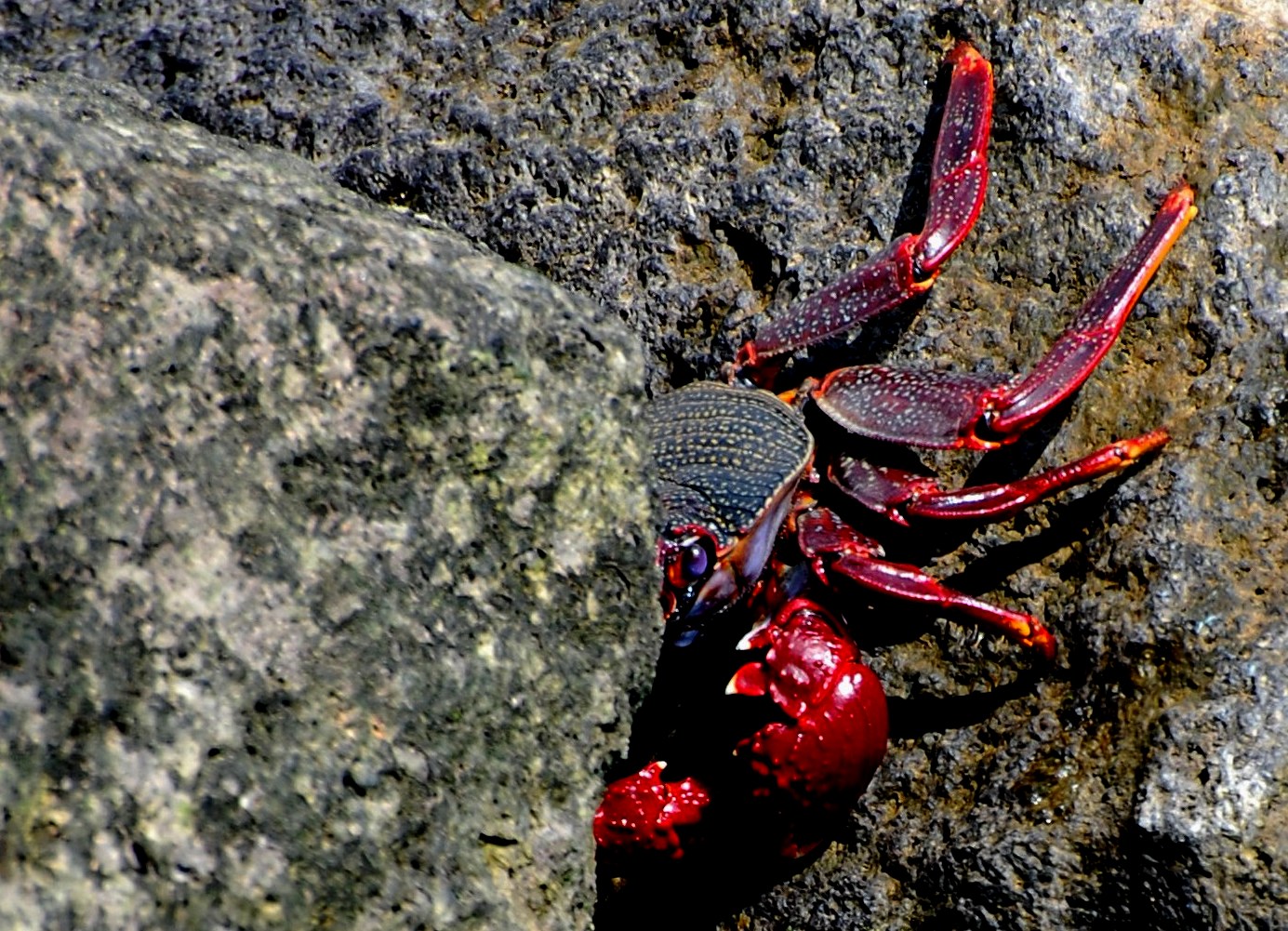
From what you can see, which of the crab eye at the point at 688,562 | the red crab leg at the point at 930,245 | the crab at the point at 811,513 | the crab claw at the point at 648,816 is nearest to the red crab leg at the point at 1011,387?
the crab at the point at 811,513

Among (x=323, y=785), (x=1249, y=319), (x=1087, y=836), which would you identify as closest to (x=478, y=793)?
(x=323, y=785)

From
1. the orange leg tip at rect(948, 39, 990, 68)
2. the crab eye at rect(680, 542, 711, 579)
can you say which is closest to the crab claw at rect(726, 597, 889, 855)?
the crab eye at rect(680, 542, 711, 579)

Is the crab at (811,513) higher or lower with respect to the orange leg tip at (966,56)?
lower

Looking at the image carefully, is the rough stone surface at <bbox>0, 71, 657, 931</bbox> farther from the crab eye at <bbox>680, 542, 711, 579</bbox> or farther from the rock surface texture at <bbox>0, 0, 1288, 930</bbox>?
the crab eye at <bbox>680, 542, 711, 579</bbox>

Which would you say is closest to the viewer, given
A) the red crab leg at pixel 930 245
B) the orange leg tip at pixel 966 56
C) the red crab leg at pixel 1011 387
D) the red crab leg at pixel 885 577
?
the red crab leg at pixel 885 577

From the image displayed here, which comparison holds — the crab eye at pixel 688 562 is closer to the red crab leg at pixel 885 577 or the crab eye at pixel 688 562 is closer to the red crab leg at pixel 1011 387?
the red crab leg at pixel 885 577

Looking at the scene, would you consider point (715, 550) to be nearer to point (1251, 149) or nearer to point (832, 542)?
point (832, 542)
